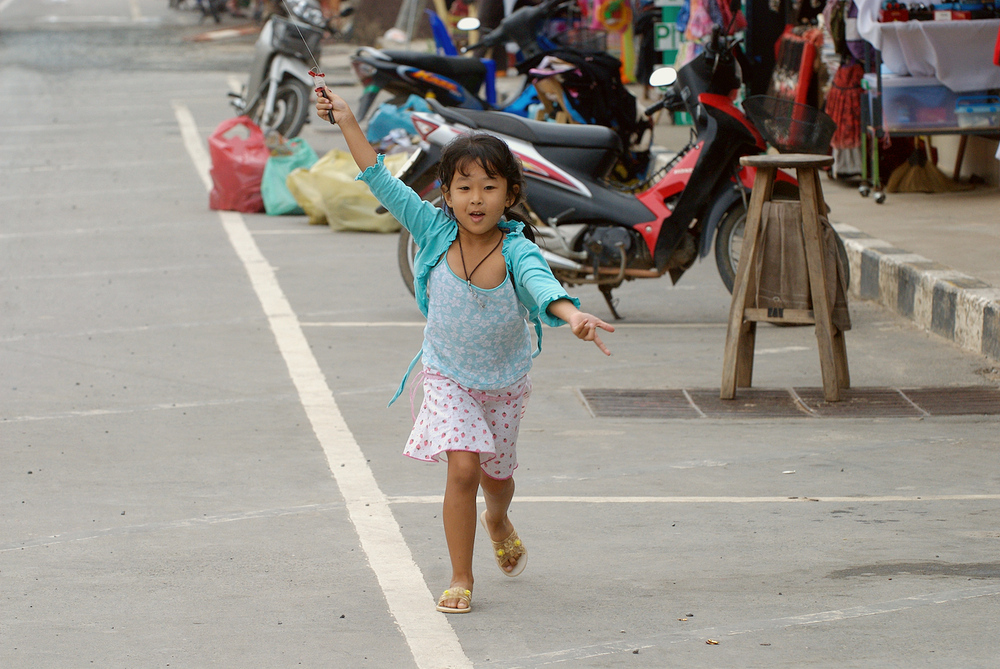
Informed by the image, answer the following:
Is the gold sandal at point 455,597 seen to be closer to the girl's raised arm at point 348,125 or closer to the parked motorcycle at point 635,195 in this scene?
the girl's raised arm at point 348,125

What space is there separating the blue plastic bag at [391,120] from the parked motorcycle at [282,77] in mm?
3287

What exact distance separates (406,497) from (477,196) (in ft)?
4.93

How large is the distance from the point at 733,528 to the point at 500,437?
1039mm

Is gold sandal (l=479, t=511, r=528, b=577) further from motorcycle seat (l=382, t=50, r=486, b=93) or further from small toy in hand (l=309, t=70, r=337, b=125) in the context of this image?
motorcycle seat (l=382, t=50, r=486, b=93)

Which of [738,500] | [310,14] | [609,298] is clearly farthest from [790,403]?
[310,14]

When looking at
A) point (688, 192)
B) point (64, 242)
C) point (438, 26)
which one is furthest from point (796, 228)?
point (438, 26)

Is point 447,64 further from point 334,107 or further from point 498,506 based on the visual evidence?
point 498,506

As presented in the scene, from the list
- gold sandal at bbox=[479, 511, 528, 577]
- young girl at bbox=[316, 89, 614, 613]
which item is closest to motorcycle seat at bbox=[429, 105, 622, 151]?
young girl at bbox=[316, 89, 614, 613]

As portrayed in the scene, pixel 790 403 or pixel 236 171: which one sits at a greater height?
pixel 790 403

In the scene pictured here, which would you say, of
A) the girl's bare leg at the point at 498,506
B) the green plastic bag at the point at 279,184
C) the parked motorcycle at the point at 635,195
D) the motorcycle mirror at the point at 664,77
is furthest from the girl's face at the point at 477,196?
the green plastic bag at the point at 279,184

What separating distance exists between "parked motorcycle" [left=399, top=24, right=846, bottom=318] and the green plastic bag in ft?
12.8

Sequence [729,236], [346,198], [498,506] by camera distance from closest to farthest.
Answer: [498,506] < [729,236] < [346,198]

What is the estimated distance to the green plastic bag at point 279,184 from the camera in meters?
12.2

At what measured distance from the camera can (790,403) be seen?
6.29 m
